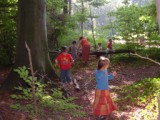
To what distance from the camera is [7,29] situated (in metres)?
14.2

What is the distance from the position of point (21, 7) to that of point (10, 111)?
378 cm

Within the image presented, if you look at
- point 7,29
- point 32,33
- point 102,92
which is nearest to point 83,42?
point 7,29

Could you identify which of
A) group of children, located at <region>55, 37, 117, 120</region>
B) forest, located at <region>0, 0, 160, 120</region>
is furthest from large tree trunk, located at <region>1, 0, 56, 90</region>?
group of children, located at <region>55, 37, 117, 120</region>

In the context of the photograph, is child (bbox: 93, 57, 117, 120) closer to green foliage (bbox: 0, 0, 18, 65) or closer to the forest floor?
the forest floor

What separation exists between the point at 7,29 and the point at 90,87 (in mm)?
6171

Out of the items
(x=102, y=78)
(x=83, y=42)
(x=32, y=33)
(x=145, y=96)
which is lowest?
(x=145, y=96)

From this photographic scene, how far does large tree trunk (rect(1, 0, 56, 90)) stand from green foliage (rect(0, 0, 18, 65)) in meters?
5.32

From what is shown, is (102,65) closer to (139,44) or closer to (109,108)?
(109,108)

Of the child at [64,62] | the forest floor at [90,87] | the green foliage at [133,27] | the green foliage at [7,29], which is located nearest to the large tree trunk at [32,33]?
the child at [64,62]

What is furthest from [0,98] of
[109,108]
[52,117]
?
[52,117]

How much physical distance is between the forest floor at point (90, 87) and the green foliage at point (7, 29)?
0.79 meters

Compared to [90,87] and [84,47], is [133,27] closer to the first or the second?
[84,47]

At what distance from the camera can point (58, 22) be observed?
17391 mm

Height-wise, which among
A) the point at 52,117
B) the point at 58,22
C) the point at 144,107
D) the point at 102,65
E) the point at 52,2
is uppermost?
the point at 52,2
